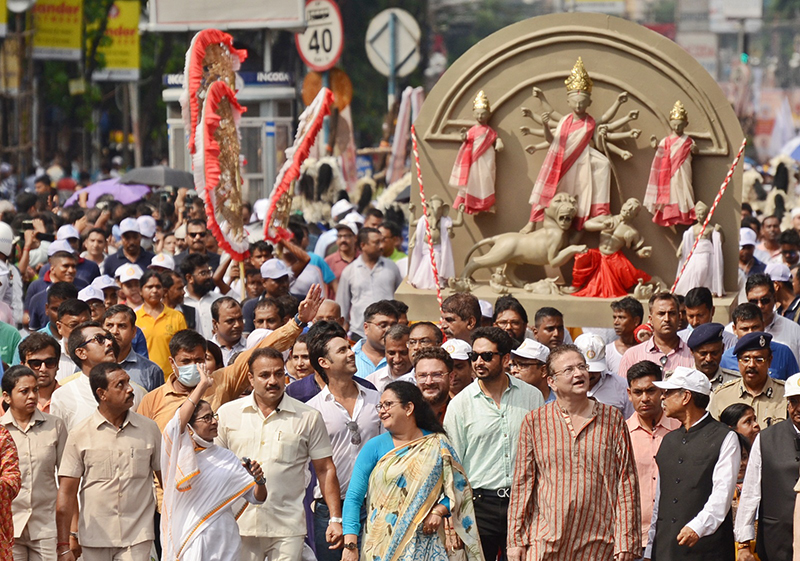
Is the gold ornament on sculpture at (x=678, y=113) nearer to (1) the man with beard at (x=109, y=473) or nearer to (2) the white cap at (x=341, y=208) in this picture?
(2) the white cap at (x=341, y=208)

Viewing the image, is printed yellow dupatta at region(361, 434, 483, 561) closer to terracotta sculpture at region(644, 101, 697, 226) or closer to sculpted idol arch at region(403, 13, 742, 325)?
sculpted idol arch at region(403, 13, 742, 325)

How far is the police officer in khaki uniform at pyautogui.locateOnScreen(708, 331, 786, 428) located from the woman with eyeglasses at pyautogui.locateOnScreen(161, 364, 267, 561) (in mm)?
2929

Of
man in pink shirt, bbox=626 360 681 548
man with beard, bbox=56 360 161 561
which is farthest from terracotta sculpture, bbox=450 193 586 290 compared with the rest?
man with beard, bbox=56 360 161 561

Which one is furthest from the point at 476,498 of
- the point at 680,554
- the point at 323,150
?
the point at 323,150

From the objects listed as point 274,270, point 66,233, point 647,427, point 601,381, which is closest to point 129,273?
point 274,270

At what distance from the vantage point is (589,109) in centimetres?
1310

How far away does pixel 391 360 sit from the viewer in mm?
8234

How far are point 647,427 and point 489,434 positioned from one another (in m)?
0.90

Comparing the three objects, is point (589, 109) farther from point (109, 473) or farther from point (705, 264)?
point (109, 473)

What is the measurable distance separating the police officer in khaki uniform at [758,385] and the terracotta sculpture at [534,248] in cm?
479

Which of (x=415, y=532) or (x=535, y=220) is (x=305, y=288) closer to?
(x=535, y=220)

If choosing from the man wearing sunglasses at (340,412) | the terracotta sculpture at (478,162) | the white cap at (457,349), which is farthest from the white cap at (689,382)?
the terracotta sculpture at (478,162)

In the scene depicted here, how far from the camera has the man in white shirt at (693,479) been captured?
21.9 ft

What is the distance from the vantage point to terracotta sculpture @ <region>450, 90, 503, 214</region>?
519 inches
